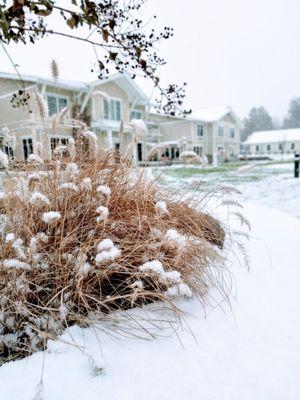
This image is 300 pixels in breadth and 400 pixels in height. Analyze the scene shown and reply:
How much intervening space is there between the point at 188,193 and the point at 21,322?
134 centimetres

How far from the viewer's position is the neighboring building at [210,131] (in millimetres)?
23953

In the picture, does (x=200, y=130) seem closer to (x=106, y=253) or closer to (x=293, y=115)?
(x=106, y=253)

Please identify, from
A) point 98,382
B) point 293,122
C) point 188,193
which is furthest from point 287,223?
point 293,122

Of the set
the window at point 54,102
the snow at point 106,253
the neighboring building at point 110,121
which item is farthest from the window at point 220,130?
the snow at point 106,253

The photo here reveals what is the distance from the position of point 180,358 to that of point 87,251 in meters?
0.58

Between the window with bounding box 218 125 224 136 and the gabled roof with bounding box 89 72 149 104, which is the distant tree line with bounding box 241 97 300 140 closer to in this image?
the window with bounding box 218 125 224 136

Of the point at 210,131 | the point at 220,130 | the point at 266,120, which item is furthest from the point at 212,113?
the point at 266,120

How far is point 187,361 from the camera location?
39.9 inches

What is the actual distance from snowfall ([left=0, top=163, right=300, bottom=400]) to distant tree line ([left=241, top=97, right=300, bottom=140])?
50267mm

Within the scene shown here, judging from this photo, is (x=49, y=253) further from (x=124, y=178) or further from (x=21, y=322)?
(x=124, y=178)

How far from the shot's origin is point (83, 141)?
207cm

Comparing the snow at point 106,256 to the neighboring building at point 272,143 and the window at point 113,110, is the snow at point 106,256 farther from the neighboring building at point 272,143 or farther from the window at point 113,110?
the neighboring building at point 272,143

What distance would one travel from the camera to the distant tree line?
151 feet

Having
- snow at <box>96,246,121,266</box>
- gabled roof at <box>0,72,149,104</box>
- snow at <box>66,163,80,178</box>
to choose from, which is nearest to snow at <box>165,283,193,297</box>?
snow at <box>96,246,121,266</box>
